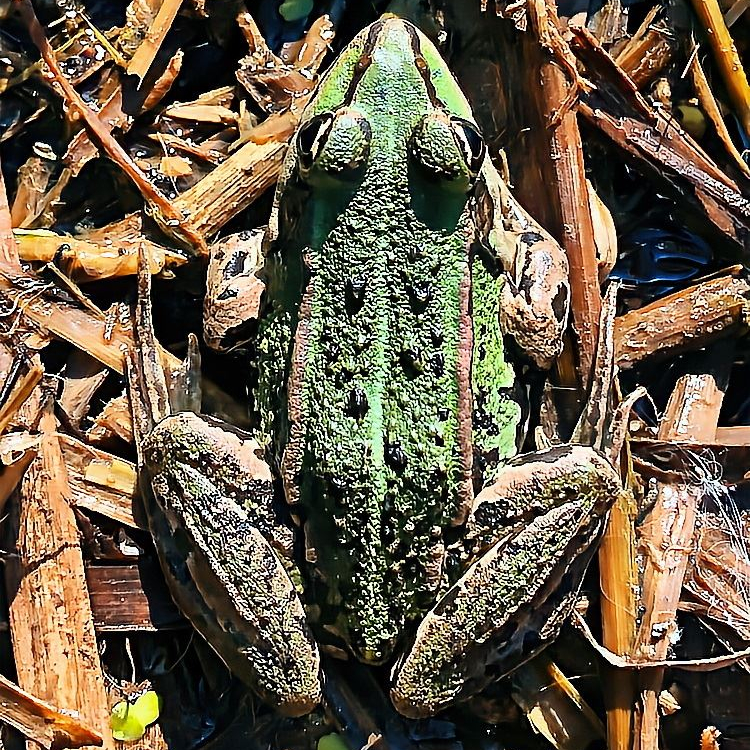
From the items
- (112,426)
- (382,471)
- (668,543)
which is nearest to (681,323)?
(668,543)

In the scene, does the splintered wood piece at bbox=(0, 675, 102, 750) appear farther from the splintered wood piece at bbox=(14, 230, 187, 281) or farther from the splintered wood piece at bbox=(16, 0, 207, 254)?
the splintered wood piece at bbox=(16, 0, 207, 254)

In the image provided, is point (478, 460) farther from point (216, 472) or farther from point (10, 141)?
point (10, 141)

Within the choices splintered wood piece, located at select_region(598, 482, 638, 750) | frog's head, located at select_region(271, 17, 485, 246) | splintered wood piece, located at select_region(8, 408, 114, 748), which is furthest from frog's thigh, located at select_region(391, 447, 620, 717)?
splintered wood piece, located at select_region(8, 408, 114, 748)

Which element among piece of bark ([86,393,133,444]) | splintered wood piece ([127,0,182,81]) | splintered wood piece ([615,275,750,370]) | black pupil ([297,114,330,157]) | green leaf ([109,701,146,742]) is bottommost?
green leaf ([109,701,146,742])

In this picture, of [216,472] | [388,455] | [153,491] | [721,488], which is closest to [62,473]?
[153,491]

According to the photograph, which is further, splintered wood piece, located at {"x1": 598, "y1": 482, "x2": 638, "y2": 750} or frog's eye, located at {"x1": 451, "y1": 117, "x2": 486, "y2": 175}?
splintered wood piece, located at {"x1": 598, "y1": 482, "x2": 638, "y2": 750}

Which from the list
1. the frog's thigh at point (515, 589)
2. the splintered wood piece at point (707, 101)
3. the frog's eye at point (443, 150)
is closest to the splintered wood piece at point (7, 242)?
the frog's eye at point (443, 150)

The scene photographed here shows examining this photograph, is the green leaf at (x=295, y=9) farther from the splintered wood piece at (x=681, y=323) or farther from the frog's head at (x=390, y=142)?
the splintered wood piece at (x=681, y=323)
